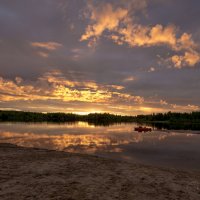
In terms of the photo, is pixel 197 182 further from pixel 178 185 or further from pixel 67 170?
pixel 67 170

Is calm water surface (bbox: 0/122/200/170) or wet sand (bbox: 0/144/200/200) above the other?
wet sand (bbox: 0/144/200/200)

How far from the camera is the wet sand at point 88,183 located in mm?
12773

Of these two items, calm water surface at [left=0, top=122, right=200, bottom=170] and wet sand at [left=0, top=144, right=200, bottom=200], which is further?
calm water surface at [left=0, top=122, right=200, bottom=170]

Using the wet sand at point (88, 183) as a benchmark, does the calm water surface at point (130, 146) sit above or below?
below

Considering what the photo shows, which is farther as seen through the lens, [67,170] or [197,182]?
[67,170]

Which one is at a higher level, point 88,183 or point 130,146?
point 88,183

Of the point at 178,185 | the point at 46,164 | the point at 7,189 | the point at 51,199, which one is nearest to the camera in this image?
the point at 51,199

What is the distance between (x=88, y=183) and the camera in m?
14.9

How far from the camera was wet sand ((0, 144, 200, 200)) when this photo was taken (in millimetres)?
12773

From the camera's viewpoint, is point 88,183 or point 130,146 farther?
point 130,146

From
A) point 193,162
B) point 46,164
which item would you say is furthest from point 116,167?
point 193,162

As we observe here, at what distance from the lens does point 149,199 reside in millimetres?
12477

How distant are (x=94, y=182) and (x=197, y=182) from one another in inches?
280

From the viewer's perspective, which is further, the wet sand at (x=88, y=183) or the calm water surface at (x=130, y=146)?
the calm water surface at (x=130, y=146)
